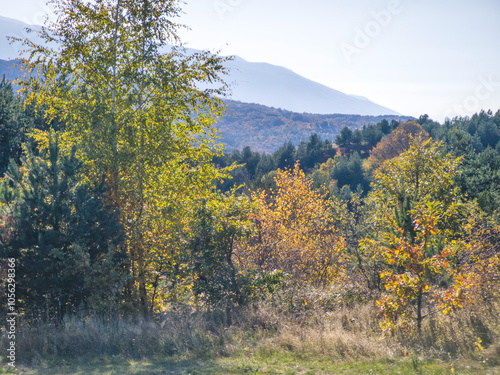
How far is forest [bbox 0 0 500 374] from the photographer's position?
22.4ft

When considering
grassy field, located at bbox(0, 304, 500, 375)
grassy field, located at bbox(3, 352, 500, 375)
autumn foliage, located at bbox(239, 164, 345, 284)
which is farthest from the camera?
autumn foliage, located at bbox(239, 164, 345, 284)

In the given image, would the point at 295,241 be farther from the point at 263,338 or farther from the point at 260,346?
the point at 260,346

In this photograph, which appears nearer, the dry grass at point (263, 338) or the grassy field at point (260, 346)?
the grassy field at point (260, 346)

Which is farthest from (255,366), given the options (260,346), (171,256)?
(171,256)

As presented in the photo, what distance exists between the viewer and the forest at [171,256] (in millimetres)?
6836

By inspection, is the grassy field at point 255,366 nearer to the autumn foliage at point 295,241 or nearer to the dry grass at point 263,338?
the dry grass at point 263,338

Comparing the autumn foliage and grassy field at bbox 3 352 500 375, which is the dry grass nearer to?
grassy field at bbox 3 352 500 375

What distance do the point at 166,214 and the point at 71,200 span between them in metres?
2.28

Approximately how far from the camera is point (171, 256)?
9148 millimetres

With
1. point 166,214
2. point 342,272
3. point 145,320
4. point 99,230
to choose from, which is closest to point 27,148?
point 99,230

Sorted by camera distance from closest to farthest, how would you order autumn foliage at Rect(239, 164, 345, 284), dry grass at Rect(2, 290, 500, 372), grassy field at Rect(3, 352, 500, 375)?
grassy field at Rect(3, 352, 500, 375)
dry grass at Rect(2, 290, 500, 372)
autumn foliage at Rect(239, 164, 345, 284)

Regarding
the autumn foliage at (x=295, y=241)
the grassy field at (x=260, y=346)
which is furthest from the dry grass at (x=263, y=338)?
the autumn foliage at (x=295, y=241)

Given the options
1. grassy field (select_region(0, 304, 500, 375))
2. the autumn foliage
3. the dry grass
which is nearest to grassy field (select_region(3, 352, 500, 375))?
grassy field (select_region(0, 304, 500, 375))

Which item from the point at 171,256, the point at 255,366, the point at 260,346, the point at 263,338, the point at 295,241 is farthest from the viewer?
the point at 295,241
